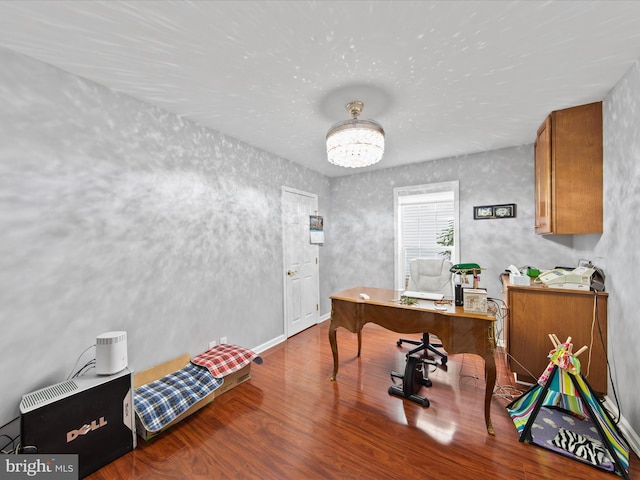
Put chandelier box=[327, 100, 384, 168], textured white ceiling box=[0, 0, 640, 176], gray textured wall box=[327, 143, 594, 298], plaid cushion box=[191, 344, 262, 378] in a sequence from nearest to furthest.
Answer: textured white ceiling box=[0, 0, 640, 176]
chandelier box=[327, 100, 384, 168]
plaid cushion box=[191, 344, 262, 378]
gray textured wall box=[327, 143, 594, 298]

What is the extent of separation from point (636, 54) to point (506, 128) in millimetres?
1088

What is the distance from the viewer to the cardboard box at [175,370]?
185 cm

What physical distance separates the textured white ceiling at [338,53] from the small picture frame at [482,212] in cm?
118

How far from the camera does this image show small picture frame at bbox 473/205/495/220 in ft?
11.0

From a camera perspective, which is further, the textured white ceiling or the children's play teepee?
the children's play teepee

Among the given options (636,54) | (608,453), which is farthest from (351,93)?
(608,453)

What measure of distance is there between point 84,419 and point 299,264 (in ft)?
8.78

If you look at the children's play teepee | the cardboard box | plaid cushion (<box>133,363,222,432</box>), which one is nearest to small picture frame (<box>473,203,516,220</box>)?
the children's play teepee

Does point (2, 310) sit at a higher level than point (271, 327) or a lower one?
higher

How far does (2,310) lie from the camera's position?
1.53 m

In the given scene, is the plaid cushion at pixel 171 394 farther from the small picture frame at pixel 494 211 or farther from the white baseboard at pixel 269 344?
the small picture frame at pixel 494 211

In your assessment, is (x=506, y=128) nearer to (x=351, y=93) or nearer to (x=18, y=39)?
(x=351, y=93)

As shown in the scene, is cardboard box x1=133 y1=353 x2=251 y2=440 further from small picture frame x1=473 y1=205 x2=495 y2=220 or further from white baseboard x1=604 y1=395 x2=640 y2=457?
small picture frame x1=473 y1=205 x2=495 y2=220

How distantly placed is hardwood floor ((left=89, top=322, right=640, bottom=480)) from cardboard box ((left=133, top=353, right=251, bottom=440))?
50mm
